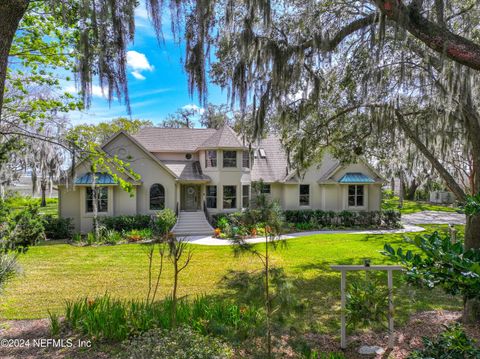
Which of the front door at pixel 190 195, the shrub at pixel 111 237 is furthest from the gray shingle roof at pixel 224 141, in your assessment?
the shrub at pixel 111 237

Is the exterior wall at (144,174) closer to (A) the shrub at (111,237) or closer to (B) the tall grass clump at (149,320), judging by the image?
(A) the shrub at (111,237)

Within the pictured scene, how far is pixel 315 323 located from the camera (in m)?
6.05

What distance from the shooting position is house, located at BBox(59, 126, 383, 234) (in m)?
17.1

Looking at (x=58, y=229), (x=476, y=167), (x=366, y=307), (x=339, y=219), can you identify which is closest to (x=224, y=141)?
(x=339, y=219)

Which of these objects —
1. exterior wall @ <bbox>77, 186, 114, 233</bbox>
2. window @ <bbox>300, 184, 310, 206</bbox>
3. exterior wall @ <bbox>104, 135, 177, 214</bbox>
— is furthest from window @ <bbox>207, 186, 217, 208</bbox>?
window @ <bbox>300, 184, 310, 206</bbox>

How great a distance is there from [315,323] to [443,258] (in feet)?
15.4

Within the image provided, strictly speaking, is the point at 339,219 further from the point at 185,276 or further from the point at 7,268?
the point at 7,268

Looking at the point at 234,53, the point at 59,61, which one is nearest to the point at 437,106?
the point at 234,53

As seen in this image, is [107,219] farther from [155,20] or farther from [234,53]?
[155,20]

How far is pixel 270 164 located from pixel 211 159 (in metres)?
4.48

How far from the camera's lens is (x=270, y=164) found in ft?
70.6

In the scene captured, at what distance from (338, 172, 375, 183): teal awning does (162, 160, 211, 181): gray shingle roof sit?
29.3 ft

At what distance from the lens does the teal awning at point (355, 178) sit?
19923 mm

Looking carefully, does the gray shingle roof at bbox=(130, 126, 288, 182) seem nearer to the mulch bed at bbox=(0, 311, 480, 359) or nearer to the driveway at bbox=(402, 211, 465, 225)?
the driveway at bbox=(402, 211, 465, 225)
